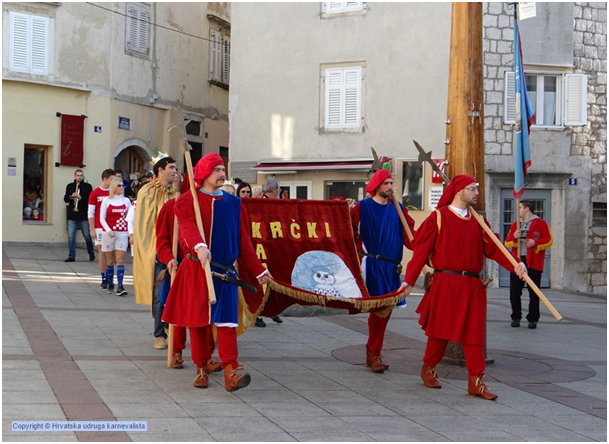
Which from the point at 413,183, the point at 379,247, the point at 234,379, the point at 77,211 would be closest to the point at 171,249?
the point at 234,379

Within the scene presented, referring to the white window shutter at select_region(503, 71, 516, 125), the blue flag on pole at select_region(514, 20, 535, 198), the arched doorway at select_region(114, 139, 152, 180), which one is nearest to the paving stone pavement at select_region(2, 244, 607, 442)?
the blue flag on pole at select_region(514, 20, 535, 198)

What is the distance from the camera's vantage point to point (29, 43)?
77.5 feet

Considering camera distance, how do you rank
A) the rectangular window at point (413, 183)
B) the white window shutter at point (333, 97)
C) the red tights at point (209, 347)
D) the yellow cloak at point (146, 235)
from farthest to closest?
the white window shutter at point (333, 97), the rectangular window at point (413, 183), the yellow cloak at point (146, 235), the red tights at point (209, 347)

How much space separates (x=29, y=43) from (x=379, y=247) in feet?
58.3

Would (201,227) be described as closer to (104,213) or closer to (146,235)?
(146,235)

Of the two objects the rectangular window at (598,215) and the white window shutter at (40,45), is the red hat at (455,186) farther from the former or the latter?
the white window shutter at (40,45)

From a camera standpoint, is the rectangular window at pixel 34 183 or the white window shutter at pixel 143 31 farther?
the white window shutter at pixel 143 31

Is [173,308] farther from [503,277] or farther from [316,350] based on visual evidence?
[503,277]

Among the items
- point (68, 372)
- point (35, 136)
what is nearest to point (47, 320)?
point (68, 372)

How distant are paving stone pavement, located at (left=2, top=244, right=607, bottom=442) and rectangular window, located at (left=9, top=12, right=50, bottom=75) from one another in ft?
42.4

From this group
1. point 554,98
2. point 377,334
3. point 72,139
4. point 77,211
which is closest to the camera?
point 377,334

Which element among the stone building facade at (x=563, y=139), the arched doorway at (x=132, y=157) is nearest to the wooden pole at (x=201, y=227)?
the stone building facade at (x=563, y=139)

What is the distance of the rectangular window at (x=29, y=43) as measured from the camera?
2345 cm

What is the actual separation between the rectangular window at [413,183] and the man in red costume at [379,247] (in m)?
13.3
